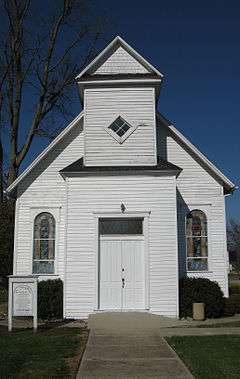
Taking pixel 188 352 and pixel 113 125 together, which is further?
pixel 113 125

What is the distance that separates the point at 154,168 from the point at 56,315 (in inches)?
235

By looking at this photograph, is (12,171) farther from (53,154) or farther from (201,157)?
(201,157)

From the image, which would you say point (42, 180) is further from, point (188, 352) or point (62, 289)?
point (188, 352)

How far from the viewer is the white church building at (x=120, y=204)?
16.8 m

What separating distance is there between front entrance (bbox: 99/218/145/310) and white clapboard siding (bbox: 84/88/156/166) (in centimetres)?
231

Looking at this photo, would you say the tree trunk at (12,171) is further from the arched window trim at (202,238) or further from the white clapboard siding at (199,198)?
the arched window trim at (202,238)

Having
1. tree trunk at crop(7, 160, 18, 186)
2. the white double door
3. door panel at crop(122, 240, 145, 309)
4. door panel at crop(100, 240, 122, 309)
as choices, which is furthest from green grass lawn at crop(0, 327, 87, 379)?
tree trunk at crop(7, 160, 18, 186)

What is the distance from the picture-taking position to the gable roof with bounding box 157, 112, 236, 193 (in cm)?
1966

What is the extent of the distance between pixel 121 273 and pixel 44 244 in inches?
151

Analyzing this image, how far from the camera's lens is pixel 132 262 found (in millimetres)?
17234

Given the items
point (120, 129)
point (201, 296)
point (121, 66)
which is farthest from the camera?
point (121, 66)

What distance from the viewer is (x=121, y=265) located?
678 inches

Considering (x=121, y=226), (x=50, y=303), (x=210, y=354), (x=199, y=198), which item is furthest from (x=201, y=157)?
(x=210, y=354)

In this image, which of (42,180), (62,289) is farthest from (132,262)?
(42,180)
